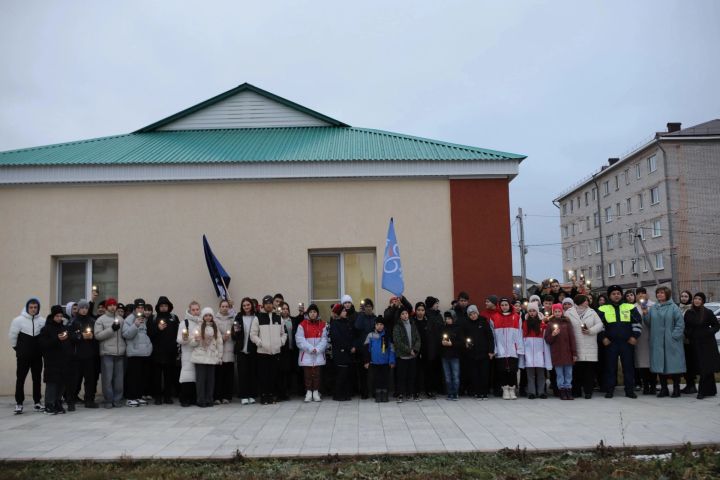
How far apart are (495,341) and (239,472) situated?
6052 mm

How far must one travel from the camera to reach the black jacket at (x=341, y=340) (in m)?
10.9

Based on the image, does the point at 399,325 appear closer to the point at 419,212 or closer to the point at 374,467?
the point at 419,212

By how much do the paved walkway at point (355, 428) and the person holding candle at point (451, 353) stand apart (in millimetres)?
301

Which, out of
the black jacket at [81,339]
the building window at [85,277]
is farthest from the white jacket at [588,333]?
the building window at [85,277]

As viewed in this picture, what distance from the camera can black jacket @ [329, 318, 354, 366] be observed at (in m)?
10.9

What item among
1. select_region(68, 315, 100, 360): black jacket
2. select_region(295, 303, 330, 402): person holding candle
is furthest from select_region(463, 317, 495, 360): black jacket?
select_region(68, 315, 100, 360): black jacket

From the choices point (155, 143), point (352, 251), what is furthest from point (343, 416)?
point (155, 143)

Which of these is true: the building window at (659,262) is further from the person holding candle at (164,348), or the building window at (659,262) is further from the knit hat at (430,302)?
the person holding candle at (164,348)

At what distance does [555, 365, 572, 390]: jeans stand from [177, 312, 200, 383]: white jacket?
252 inches

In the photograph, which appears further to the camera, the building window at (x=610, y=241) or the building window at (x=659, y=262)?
the building window at (x=610, y=241)

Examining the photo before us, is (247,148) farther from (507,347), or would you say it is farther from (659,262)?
(659,262)

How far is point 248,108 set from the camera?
1530cm

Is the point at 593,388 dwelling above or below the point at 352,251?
below

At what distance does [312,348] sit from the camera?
35.8ft
